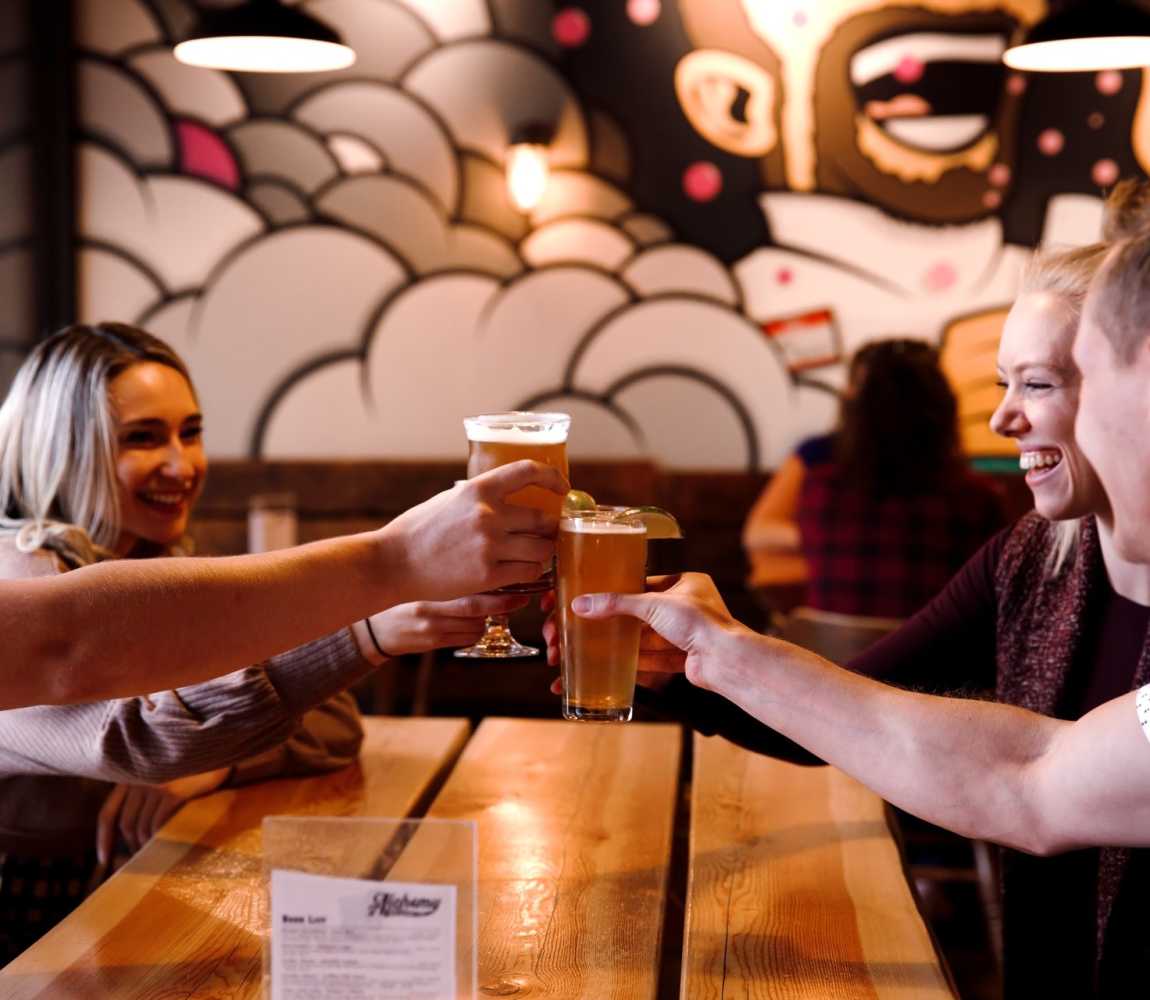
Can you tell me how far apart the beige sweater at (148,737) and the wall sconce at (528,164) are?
3.99m

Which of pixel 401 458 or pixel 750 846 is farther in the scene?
pixel 401 458

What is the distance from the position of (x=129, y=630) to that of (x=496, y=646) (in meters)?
0.62

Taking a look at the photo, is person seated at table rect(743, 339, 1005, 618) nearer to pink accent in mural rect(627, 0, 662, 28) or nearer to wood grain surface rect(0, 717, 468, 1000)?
wood grain surface rect(0, 717, 468, 1000)

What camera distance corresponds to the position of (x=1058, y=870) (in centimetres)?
188

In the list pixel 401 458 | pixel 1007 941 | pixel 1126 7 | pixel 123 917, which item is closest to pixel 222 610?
pixel 123 917

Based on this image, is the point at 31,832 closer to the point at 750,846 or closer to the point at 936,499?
the point at 750,846

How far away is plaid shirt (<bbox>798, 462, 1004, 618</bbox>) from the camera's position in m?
3.59

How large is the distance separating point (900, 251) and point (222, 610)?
4.79 m

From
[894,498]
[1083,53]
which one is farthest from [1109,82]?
[894,498]

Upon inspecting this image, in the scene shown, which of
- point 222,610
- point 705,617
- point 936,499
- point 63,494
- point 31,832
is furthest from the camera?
point 936,499

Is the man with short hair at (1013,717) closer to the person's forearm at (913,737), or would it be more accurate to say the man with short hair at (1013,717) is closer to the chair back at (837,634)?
the person's forearm at (913,737)

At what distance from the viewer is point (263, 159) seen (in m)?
5.89

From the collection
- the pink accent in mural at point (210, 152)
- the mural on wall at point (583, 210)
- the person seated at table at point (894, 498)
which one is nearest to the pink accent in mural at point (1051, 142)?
the mural on wall at point (583, 210)

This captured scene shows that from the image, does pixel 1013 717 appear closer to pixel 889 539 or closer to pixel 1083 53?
pixel 889 539
